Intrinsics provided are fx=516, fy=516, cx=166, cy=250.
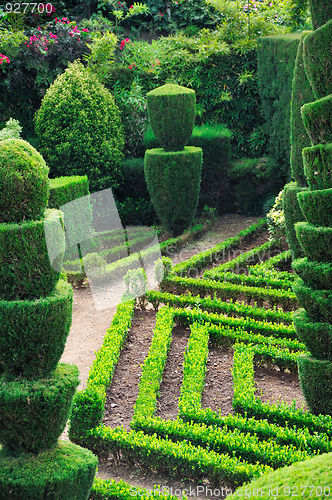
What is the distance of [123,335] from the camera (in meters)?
7.40

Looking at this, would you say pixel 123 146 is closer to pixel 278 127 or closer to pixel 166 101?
pixel 166 101

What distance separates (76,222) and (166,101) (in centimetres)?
332

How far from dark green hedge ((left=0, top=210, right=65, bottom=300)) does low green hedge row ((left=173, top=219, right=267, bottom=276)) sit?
555 centimetres

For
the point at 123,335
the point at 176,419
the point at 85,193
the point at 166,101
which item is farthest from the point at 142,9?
the point at 176,419

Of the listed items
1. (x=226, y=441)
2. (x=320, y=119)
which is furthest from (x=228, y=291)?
(x=320, y=119)

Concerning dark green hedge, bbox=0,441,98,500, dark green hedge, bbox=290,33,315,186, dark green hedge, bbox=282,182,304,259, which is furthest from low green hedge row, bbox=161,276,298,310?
dark green hedge, bbox=0,441,98,500

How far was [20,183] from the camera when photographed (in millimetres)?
3719

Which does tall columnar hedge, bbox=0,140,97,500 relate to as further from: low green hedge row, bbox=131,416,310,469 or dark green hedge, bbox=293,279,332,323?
dark green hedge, bbox=293,279,332,323

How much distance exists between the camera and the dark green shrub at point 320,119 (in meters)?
5.11

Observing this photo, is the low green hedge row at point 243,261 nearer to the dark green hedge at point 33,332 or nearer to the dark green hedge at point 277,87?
the dark green hedge at point 277,87

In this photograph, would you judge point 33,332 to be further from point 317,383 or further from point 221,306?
point 221,306

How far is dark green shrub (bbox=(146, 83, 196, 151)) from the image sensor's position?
37.4 feet

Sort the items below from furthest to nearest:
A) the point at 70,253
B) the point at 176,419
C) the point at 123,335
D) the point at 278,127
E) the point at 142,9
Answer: the point at 142,9 → the point at 278,127 → the point at 70,253 → the point at 123,335 → the point at 176,419

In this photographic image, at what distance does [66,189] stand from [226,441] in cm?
684
